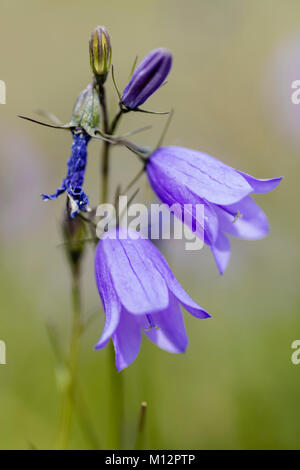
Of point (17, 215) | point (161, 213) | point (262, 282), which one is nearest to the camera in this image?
point (161, 213)

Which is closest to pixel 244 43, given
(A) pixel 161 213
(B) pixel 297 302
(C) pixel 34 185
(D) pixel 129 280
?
(C) pixel 34 185

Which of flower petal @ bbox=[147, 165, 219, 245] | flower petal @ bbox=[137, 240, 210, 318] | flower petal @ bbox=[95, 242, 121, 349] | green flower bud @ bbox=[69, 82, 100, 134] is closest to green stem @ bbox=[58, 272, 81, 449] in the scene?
flower petal @ bbox=[95, 242, 121, 349]

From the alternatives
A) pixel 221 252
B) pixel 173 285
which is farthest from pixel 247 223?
pixel 173 285

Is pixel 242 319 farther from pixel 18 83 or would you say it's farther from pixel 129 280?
pixel 18 83

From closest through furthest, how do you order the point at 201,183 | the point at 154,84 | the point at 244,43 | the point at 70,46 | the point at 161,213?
the point at 154,84 → the point at 201,183 → the point at 161,213 → the point at 244,43 → the point at 70,46

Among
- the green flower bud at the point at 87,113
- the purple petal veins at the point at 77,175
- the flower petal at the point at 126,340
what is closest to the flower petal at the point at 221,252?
the flower petal at the point at 126,340

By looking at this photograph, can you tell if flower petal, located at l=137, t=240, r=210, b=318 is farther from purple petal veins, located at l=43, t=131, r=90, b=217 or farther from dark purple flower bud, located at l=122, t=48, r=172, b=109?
dark purple flower bud, located at l=122, t=48, r=172, b=109
